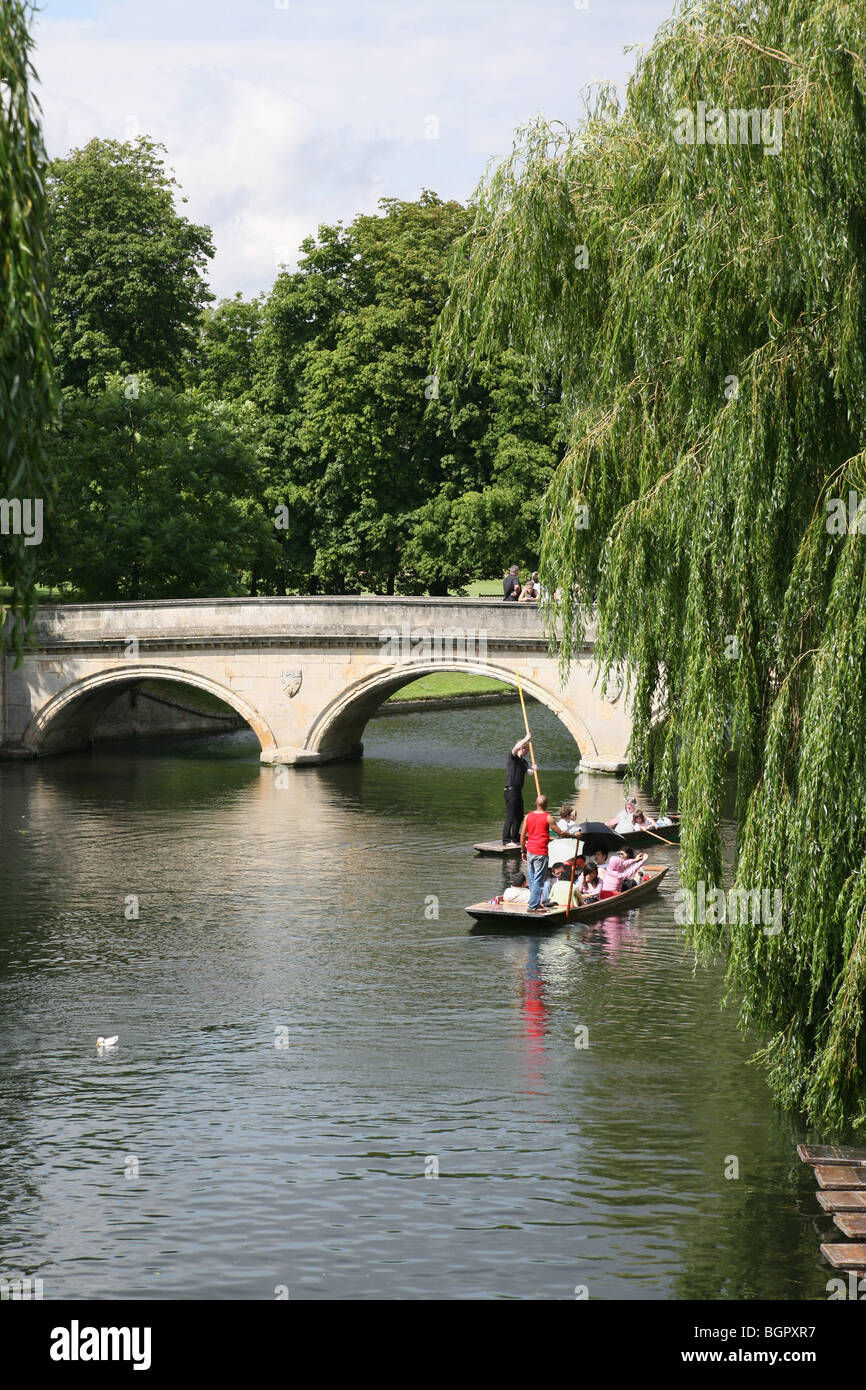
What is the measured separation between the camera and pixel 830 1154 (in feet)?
39.7

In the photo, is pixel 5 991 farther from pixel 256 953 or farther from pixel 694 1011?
pixel 694 1011

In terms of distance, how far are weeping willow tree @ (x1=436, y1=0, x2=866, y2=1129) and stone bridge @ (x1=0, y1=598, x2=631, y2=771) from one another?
19.4m

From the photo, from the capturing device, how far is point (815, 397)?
11648 mm

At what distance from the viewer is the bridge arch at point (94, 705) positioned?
35906 mm

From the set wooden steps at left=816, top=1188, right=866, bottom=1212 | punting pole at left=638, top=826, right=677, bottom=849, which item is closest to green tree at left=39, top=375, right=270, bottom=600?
punting pole at left=638, top=826, right=677, bottom=849

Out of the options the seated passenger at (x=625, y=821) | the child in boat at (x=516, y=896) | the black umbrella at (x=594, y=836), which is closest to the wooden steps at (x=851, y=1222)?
the child in boat at (x=516, y=896)

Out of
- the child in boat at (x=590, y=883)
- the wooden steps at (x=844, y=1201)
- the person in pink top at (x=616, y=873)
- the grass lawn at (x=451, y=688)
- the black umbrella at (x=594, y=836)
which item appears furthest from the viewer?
the grass lawn at (x=451, y=688)

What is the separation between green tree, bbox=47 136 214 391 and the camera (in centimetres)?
4459

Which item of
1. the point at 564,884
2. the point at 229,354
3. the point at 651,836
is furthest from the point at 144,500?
the point at 564,884

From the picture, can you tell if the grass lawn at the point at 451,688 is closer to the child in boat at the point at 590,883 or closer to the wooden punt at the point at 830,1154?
the child in boat at the point at 590,883

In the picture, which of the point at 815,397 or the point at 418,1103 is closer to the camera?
the point at 815,397

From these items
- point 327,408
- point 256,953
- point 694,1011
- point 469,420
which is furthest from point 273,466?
point 694,1011

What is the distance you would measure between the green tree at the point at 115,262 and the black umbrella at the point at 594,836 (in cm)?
2509

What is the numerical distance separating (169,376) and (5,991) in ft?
112
